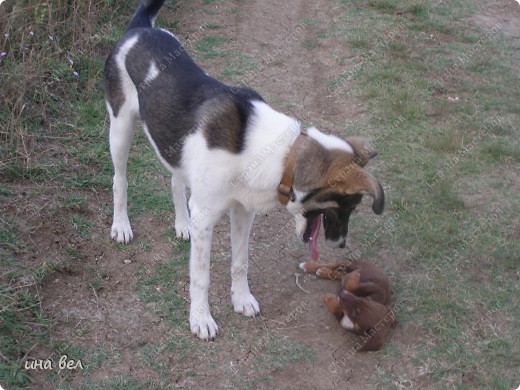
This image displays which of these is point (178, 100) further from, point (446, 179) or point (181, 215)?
point (446, 179)

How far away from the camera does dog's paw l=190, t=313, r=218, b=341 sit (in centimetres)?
373

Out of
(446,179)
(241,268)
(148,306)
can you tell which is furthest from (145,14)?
(446,179)

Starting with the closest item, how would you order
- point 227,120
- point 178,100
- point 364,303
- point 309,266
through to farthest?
point 227,120
point 364,303
point 178,100
point 309,266

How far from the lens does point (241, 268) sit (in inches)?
156

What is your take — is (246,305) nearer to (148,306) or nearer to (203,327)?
(203,327)

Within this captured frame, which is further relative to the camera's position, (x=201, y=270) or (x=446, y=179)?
(x=446, y=179)

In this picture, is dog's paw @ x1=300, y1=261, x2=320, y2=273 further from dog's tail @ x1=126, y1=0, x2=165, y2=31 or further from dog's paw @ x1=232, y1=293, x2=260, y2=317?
dog's tail @ x1=126, y1=0, x2=165, y2=31


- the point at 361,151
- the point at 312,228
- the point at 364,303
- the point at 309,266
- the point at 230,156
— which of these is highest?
the point at 361,151

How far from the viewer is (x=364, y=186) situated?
315 cm

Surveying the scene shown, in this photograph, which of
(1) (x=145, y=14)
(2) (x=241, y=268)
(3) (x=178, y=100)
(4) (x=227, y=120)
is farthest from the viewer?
(1) (x=145, y=14)

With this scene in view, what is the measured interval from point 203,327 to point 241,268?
1.52 ft

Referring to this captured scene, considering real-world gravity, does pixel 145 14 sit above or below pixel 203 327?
above

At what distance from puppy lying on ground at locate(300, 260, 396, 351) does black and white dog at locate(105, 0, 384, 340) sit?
15.2 inches

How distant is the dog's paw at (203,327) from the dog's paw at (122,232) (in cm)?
102
